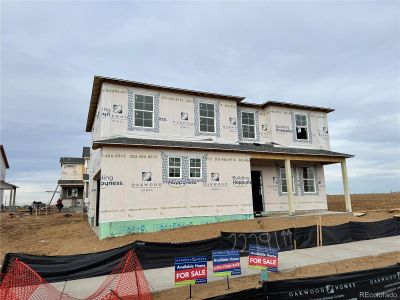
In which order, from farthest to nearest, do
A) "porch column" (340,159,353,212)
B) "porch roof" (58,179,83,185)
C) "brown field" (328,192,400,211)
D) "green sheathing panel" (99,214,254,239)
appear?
1. "porch roof" (58,179,83,185)
2. "brown field" (328,192,400,211)
3. "porch column" (340,159,353,212)
4. "green sheathing panel" (99,214,254,239)

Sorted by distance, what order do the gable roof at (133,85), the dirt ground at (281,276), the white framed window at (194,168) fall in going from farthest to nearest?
the white framed window at (194,168) < the gable roof at (133,85) < the dirt ground at (281,276)

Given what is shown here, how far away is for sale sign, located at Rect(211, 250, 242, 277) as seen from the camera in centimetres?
787

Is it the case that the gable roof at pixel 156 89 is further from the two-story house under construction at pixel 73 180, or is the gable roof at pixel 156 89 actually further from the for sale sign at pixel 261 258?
the two-story house under construction at pixel 73 180

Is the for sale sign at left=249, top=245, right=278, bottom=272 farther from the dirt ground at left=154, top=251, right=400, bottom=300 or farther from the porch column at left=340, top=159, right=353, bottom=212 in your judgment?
the porch column at left=340, top=159, right=353, bottom=212

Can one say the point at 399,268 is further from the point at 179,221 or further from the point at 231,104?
the point at 231,104

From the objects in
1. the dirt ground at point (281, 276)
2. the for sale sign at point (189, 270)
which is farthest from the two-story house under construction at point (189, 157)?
the for sale sign at point (189, 270)

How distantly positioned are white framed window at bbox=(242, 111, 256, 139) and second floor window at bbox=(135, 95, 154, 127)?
6.93 meters

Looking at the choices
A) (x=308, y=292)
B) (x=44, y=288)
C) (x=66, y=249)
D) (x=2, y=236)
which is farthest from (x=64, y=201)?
(x=308, y=292)

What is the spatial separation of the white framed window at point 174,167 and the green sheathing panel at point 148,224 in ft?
7.72

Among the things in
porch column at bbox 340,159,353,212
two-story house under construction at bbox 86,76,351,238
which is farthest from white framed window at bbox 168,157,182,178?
porch column at bbox 340,159,353,212

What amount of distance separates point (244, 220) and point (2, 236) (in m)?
16.1

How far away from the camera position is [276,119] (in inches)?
819

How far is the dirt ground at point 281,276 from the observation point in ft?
25.4

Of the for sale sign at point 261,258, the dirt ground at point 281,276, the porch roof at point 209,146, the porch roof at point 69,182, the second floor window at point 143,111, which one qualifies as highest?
the second floor window at point 143,111
